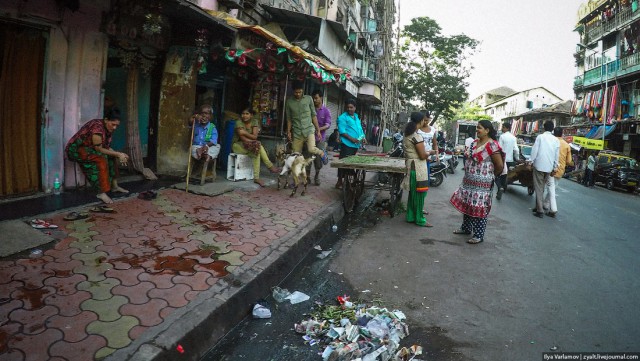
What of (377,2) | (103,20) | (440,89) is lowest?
(103,20)

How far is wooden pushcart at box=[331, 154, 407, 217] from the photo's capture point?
5773mm

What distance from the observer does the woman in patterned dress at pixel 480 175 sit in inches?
197

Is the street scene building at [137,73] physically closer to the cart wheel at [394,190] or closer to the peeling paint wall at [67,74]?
the peeling paint wall at [67,74]

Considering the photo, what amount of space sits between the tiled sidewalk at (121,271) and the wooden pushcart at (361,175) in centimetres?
105

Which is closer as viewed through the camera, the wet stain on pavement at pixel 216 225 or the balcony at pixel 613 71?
the wet stain on pavement at pixel 216 225

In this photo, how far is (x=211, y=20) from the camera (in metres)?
6.32

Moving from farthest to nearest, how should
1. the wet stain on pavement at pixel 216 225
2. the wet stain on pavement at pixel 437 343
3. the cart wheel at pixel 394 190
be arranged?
the cart wheel at pixel 394 190 < the wet stain on pavement at pixel 216 225 < the wet stain on pavement at pixel 437 343

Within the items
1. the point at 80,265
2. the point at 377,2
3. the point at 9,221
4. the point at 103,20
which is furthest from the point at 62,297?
the point at 377,2

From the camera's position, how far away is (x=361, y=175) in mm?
7293

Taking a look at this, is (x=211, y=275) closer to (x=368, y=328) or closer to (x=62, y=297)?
(x=62, y=297)

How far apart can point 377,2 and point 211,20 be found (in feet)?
73.4

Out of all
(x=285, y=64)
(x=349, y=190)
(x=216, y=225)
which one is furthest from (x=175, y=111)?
(x=349, y=190)

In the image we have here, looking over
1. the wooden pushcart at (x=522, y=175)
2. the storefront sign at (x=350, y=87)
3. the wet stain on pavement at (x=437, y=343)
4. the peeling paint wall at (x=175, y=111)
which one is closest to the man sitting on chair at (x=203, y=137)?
the peeling paint wall at (x=175, y=111)

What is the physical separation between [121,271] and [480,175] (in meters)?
4.46
